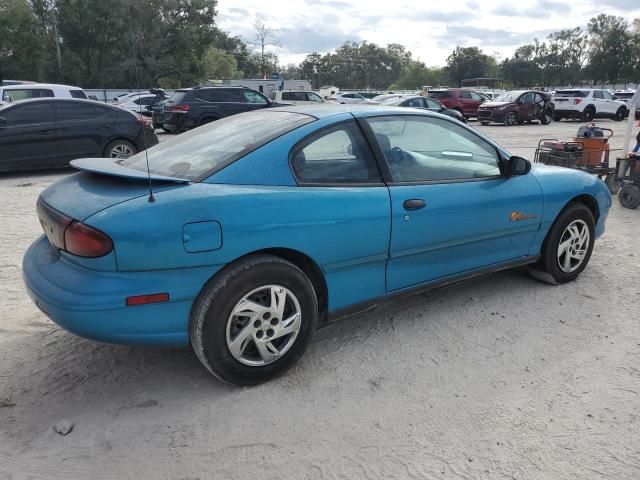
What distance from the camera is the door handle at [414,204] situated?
127 inches

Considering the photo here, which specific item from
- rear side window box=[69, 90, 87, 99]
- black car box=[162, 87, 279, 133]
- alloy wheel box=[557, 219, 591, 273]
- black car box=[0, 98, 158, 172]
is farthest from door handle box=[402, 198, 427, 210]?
black car box=[162, 87, 279, 133]

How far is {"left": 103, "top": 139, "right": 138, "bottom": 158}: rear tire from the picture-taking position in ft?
32.0

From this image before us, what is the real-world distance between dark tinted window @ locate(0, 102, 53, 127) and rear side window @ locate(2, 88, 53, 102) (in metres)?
4.45

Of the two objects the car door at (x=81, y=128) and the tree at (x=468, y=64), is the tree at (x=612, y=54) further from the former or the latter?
the car door at (x=81, y=128)

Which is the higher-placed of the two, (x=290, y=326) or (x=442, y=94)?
(x=442, y=94)

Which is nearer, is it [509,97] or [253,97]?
[253,97]

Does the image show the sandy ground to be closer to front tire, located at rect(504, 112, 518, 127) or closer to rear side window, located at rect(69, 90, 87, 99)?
rear side window, located at rect(69, 90, 87, 99)

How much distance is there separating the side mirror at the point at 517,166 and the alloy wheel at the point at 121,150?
25.6ft

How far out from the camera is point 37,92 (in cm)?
1337

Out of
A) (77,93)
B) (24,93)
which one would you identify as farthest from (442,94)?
(24,93)

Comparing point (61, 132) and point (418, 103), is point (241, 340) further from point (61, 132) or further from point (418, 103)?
point (418, 103)

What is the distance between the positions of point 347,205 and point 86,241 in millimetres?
1366

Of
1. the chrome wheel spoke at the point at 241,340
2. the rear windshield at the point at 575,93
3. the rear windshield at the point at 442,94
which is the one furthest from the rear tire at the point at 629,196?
the rear windshield at the point at 575,93

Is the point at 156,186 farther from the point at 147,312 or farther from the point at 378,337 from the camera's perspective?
the point at 378,337
